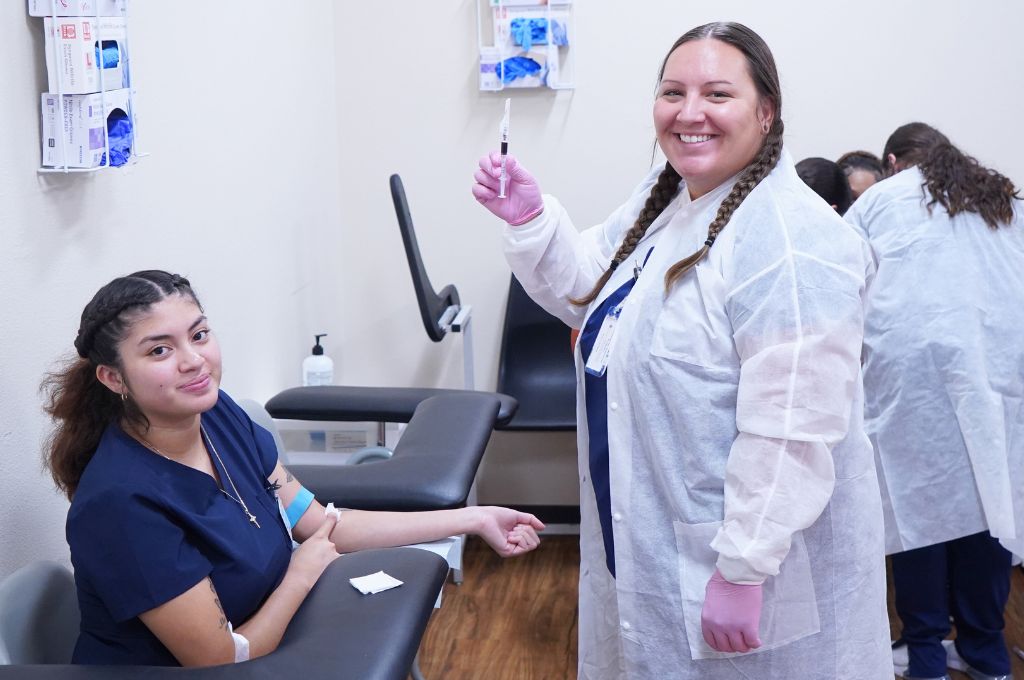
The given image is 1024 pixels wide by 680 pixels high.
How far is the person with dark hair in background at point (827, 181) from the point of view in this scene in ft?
8.94

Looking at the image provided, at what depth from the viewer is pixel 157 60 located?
1975 mm

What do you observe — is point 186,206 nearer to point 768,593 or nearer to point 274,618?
point 274,618

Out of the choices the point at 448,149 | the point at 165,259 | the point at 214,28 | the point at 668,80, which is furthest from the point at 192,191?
the point at 448,149

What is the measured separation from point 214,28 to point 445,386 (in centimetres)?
155

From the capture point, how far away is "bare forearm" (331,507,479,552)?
5.64 ft

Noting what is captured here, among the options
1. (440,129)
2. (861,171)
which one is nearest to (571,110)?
(440,129)

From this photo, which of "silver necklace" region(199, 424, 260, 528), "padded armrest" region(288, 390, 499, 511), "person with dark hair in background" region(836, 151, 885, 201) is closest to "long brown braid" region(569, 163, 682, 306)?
"padded armrest" region(288, 390, 499, 511)

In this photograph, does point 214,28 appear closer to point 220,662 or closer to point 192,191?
point 192,191

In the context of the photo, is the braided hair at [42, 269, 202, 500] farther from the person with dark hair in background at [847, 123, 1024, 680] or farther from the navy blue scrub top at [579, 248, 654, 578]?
the person with dark hair in background at [847, 123, 1024, 680]

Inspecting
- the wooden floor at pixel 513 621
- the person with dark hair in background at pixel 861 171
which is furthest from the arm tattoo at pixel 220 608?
the person with dark hair in background at pixel 861 171

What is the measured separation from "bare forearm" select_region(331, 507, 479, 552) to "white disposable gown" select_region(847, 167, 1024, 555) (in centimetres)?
123

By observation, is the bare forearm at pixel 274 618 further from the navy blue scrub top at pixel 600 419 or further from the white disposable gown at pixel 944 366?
the white disposable gown at pixel 944 366

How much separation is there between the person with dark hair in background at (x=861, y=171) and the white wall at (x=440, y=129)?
0.20 m

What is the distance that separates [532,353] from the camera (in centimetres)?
342
